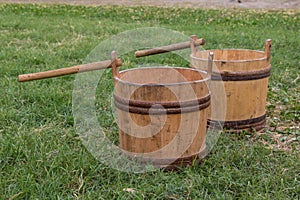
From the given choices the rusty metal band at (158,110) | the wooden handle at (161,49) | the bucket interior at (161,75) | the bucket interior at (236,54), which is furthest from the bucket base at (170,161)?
the bucket interior at (236,54)

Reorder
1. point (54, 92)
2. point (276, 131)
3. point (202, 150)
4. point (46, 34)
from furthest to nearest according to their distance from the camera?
point (46, 34)
point (54, 92)
point (276, 131)
point (202, 150)

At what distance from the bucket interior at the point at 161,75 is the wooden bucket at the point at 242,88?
307mm

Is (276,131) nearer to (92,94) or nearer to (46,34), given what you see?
(92,94)

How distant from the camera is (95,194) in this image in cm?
294

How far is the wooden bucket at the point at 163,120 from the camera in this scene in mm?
3188

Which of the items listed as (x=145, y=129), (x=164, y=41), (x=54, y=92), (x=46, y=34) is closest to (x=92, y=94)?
(x=54, y=92)

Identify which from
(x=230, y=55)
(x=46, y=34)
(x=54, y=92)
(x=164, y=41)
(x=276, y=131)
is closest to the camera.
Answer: (x=276, y=131)

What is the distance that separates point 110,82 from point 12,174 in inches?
104

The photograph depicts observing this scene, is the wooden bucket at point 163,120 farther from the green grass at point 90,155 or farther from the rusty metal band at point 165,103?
the green grass at point 90,155

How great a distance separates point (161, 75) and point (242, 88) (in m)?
0.77

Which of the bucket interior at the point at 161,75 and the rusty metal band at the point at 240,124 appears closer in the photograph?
the bucket interior at the point at 161,75

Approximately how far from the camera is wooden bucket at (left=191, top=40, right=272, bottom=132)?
400cm

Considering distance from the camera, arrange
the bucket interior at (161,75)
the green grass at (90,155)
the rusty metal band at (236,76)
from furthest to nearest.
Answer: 1. the rusty metal band at (236,76)
2. the bucket interior at (161,75)
3. the green grass at (90,155)

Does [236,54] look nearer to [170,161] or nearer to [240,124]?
[240,124]
